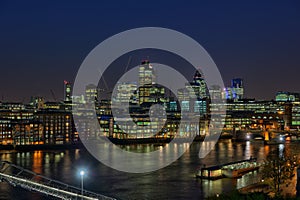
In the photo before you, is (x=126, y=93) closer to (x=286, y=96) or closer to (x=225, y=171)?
(x=286, y=96)

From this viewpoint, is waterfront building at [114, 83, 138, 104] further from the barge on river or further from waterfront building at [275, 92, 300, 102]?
the barge on river

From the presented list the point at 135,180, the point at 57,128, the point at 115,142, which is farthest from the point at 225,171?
the point at 57,128

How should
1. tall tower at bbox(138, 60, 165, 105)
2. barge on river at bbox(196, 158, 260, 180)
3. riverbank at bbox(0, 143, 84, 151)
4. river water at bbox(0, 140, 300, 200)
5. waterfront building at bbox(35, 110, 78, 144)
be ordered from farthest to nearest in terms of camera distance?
tall tower at bbox(138, 60, 165, 105) < waterfront building at bbox(35, 110, 78, 144) < riverbank at bbox(0, 143, 84, 151) < barge on river at bbox(196, 158, 260, 180) < river water at bbox(0, 140, 300, 200)

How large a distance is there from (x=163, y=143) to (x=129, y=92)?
21.5m

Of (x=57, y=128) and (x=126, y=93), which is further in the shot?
(x=126, y=93)

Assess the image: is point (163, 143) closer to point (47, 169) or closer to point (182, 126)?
point (182, 126)

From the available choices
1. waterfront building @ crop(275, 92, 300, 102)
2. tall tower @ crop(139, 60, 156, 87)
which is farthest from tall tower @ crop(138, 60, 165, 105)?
waterfront building @ crop(275, 92, 300, 102)

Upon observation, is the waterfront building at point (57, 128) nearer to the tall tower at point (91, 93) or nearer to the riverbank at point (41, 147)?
the riverbank at point (41, 147)

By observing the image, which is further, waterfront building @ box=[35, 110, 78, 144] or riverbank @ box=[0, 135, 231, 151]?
waterfront building @ box=[35, 110, 78, 144]

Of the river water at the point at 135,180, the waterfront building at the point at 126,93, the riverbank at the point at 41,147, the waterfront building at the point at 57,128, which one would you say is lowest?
the river water at the point at 135,180

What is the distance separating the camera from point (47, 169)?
32.9 feet

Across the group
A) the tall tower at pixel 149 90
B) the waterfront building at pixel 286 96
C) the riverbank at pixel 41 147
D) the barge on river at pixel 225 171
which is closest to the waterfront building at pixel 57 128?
the riverbank at pixel 41 147

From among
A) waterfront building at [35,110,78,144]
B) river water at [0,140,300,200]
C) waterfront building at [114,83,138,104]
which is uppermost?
waterfront building at [114,83,138,104]

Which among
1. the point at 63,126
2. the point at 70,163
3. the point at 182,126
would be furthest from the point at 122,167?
the point at 182,126
